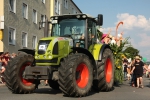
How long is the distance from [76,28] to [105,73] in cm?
201

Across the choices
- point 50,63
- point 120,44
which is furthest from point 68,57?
point 120,44

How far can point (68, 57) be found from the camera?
8938 millimetres

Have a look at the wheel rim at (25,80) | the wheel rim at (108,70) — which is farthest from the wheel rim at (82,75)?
the wheel rim at (108,70)

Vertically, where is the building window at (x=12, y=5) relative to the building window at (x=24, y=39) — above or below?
above

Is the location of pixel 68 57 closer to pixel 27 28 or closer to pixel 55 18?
pixel 55 18

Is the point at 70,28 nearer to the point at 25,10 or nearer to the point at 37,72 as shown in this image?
the point at 37,72

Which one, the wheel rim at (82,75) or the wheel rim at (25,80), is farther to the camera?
the wheel rim at (25,80)

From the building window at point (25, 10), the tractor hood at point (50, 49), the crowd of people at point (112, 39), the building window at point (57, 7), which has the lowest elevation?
the tractor hood at point (50, 49)

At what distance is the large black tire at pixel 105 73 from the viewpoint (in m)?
10.3

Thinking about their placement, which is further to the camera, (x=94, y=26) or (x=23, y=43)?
(x=23, y=43)

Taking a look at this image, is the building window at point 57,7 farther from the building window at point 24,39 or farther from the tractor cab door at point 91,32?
the tractor cab door at point 91,32

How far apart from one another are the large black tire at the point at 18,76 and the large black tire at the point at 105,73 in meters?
2.36

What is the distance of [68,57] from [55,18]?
8.47 ft

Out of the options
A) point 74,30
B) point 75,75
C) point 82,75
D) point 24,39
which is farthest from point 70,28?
point 24,39
